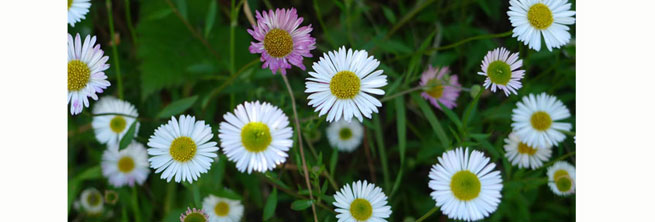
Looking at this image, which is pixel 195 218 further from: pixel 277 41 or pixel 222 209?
pixel 277 41

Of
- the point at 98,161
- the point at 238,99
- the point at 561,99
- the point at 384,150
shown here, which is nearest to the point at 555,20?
the point at 561,99

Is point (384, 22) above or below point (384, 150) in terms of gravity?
above

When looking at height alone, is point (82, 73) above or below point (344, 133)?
above

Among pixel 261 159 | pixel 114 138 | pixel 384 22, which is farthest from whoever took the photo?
pixel 384 22

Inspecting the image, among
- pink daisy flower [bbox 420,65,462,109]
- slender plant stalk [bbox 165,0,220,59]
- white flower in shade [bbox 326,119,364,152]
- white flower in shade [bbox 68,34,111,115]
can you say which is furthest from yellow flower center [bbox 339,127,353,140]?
white flower in shade [bbox 68,34,111,115]

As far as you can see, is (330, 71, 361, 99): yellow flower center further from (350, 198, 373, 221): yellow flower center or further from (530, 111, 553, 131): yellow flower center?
(530, 111, 553, 131): yellow flower center

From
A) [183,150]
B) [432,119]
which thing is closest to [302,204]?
[183,150]

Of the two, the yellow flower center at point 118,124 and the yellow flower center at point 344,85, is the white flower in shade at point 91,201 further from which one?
the yellow flower center at point 344,85

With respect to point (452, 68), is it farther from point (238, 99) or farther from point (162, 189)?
point (162, 189)
